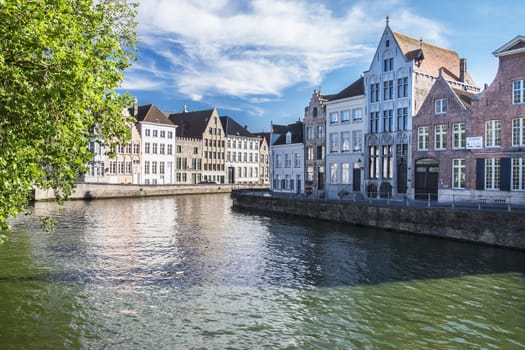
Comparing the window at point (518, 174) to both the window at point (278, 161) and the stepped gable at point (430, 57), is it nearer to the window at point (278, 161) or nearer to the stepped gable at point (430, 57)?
the stepped gable at point (430, 57)

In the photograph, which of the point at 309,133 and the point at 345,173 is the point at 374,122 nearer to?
the point at 345,173

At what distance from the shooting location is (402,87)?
4288cm

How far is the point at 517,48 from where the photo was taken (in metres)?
30.4

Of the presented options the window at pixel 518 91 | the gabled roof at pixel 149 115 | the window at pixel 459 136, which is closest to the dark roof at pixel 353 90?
the window at pixel 459 136

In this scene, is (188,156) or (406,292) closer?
(406,292)

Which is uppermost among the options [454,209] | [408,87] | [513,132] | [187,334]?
[408,87]

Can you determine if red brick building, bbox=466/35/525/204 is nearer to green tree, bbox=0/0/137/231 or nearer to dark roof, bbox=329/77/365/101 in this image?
dark roof, bbox=329/77/365/101

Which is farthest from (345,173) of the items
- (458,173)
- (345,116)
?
(458,173)

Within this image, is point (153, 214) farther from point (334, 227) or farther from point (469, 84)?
point (469, 84)

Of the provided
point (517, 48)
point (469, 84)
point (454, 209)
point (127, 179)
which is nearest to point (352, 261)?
point (454, 209)

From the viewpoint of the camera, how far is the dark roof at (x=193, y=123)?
295ft

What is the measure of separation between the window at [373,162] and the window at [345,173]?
3.29 m

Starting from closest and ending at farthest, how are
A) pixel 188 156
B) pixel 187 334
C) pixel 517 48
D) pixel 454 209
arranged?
pixel 187 334 → pixel 454 209 → pixel 517 48 → pixel 188 156

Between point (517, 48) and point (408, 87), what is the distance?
12354 mm
